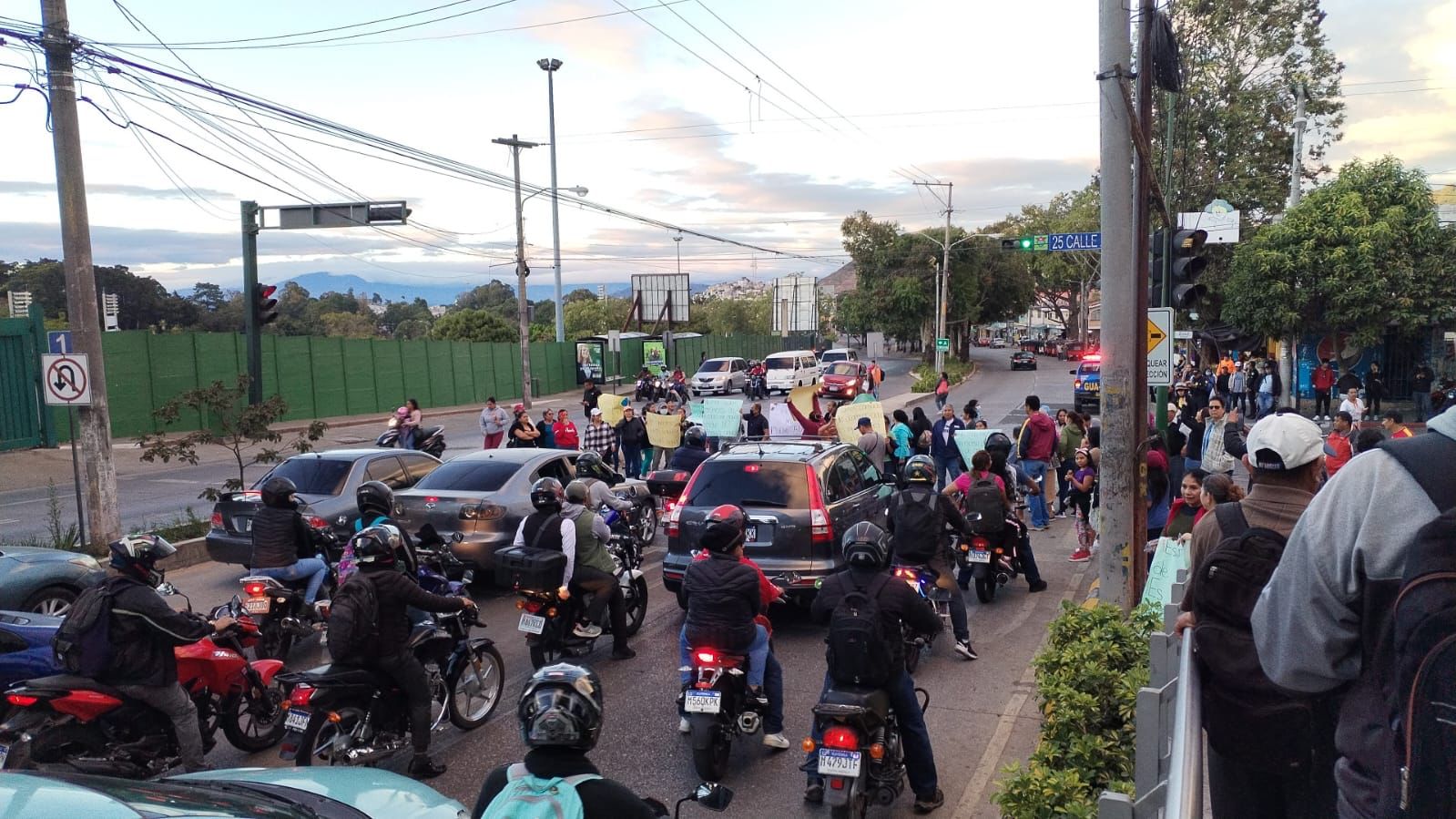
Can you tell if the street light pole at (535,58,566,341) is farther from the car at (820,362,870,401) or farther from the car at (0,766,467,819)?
the car at (0,766,467,819)

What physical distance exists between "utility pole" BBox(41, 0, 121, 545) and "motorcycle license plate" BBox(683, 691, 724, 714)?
1022cm

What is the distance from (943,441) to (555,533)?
9.01 metres

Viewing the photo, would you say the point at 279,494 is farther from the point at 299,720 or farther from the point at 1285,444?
the point at 1285,444

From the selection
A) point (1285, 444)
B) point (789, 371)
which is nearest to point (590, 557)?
point (1285, 444)

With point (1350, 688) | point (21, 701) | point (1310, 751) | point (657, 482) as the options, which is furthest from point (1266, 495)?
point (657, 482)

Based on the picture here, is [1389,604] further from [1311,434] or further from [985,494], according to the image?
[985,494]

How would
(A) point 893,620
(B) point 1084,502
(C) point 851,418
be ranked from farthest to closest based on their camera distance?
1. (C) point 851,418
2. (B) point 1084,502
3. (A) point 893,620

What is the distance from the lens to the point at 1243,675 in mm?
3420

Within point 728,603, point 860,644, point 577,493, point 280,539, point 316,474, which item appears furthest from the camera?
point 316,474

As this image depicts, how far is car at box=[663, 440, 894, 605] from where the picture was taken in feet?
29.8

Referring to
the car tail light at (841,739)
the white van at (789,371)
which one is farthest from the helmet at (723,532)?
the white van at (789,371)

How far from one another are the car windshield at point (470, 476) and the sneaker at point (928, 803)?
257 inches

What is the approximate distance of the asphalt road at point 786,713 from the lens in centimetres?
619

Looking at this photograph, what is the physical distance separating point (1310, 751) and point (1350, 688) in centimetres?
124
